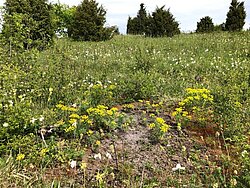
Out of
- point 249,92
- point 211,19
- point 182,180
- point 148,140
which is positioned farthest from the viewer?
point 211,19

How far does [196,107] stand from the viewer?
4.39 metres

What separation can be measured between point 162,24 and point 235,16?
4.63 meters

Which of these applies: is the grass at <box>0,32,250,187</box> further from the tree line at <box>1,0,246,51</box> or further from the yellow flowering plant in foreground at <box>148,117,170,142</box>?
the tree line at <box>1,0,246,51</box>

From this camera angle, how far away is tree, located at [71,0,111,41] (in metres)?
17.0

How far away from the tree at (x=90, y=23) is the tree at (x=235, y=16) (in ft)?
23.0

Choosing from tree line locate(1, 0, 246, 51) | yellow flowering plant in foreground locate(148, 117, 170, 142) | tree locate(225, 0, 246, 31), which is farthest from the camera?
tree locate(225, 0, 246, 31)

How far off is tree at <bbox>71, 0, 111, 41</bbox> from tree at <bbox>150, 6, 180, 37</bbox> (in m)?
2.47

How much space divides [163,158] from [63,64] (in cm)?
293

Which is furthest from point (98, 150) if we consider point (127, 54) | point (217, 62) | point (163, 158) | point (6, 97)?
point (127, 54)

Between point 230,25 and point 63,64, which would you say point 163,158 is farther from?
point 230,25

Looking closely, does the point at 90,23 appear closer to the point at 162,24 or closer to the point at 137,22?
the point at 162,24

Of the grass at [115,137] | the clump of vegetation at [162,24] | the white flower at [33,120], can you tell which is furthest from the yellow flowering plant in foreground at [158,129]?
the clump of vegetation at [162,24]

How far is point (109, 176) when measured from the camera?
129 inches

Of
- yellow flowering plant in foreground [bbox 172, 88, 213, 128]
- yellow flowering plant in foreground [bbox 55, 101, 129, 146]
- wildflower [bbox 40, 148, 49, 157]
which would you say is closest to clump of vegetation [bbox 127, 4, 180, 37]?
yellow flowering plant in foreground [bbox 172, 88, 213, 128]
